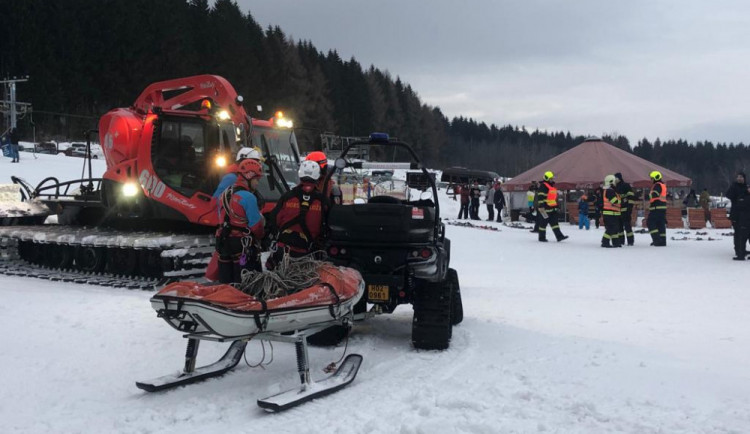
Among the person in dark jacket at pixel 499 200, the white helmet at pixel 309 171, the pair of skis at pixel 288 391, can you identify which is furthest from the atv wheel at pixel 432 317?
the person in dark jacket at pixel 499 200

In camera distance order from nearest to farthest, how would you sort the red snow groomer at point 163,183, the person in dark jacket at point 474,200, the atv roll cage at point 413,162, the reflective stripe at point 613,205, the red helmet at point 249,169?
the atv roll cage at point 413,162
the red helmet at point 249,169
the red snow groomer at point 163,183
the reflective stripe at point 613,205
the person in dark jacket at point 474,200

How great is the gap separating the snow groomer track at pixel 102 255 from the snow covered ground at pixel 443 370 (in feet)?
2.34

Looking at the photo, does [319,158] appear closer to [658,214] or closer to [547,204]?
[547,204]

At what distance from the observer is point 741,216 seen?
13.3 metres

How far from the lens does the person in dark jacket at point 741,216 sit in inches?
522

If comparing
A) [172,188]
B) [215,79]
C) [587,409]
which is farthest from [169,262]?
[587,409]

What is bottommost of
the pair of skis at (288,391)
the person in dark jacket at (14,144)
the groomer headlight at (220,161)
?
the pair of skis at (288,391)

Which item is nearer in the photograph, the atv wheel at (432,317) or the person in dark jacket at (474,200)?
the atv wheel at (432,317)

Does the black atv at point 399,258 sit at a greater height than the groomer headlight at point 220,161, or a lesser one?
lesser

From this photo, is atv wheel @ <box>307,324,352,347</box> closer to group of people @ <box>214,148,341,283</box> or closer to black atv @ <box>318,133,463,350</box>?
black atv @ <box>318,133,463,350</box>

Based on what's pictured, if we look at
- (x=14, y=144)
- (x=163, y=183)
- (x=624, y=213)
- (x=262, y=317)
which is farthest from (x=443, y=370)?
(x=14, y=144)

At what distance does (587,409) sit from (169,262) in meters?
6.82

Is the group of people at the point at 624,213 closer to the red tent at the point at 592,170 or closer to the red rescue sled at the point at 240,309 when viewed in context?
the red tent at the point at 592,170

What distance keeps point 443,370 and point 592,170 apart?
25.4 metres
